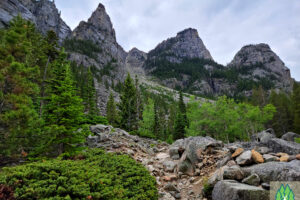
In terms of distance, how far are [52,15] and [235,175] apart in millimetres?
163389

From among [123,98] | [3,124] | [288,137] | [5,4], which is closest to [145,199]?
[3,124]

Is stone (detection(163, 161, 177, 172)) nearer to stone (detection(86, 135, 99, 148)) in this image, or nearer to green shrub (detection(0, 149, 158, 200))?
green shrub (detection(0, 149, 158, 200))

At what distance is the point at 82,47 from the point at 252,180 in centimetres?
13522

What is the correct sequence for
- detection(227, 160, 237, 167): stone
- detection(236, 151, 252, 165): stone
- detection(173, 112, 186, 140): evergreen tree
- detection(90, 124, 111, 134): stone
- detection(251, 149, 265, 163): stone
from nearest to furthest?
detection(251, 149, 265, 163): stone < detection(236, 151, 252, 165): stone < detection(227, 160, 237, 167): stone < detection(90, 124, 111, 134): stone < detection(173, 112, 186, 140): evergreen tree

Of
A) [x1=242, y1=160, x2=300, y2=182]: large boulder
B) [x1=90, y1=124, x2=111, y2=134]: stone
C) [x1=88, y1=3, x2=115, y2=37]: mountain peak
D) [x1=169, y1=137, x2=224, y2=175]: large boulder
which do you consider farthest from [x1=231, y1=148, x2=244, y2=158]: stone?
[x1=88, y1=3, x2=115, y2=37]: mountain peak

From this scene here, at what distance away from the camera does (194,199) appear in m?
6.88

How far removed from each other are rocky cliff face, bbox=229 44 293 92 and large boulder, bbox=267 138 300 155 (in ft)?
614

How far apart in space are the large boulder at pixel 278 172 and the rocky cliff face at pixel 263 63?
629 ft

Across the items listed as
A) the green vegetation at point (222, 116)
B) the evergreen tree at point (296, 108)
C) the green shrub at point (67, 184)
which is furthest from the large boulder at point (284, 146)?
the evergreen tree at point (296, 108)

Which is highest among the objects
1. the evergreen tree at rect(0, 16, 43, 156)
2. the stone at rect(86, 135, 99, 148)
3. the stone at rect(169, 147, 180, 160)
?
the evergreen tree at rect(0, 16, 43, 156)

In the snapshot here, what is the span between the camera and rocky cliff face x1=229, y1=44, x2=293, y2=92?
15888 centimetres

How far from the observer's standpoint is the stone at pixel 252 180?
18.4 ft

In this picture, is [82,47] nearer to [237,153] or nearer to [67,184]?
[67,184]

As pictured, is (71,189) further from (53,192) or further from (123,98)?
(123,98)
